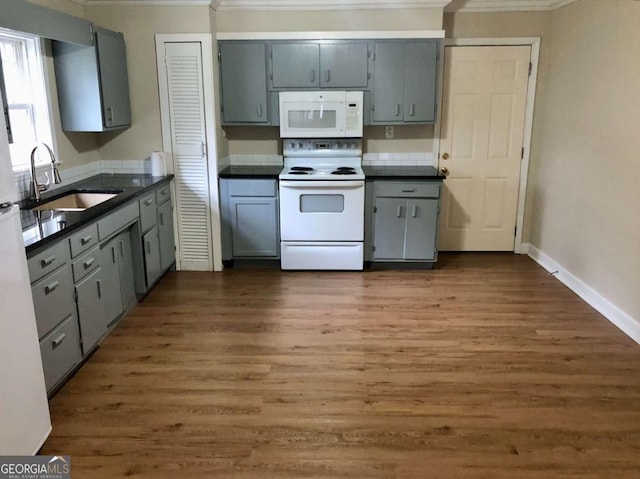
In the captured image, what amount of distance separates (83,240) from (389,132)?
3.14 m

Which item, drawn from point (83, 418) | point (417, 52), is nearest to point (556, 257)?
point (417, 52)

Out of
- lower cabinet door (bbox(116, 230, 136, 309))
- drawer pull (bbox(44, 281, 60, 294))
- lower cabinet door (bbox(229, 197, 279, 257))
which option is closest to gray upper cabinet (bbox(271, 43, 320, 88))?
lower cabinet door (bbox(229, 197, 279, 257))

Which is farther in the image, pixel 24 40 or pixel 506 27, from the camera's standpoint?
pixel 506 27

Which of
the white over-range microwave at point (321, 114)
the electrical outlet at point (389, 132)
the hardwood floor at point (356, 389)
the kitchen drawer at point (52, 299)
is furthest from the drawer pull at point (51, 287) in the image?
the electrical outlet at point (389, 132)

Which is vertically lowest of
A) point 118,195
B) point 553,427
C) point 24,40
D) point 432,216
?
point 553,427

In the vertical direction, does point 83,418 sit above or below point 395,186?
below

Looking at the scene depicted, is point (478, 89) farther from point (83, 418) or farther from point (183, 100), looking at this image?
point (83, 418)

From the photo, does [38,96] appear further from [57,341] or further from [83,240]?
[57,341]

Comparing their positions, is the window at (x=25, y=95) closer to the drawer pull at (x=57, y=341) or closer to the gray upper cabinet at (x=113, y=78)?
the gray upper cabinet at (x=113, y=78)

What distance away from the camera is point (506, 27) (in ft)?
16.3

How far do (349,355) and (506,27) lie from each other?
3.58m

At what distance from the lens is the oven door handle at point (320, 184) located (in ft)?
15.3

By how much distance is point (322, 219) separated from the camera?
15.6 ft

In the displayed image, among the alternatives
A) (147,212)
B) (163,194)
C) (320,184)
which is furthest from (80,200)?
(320,184)
